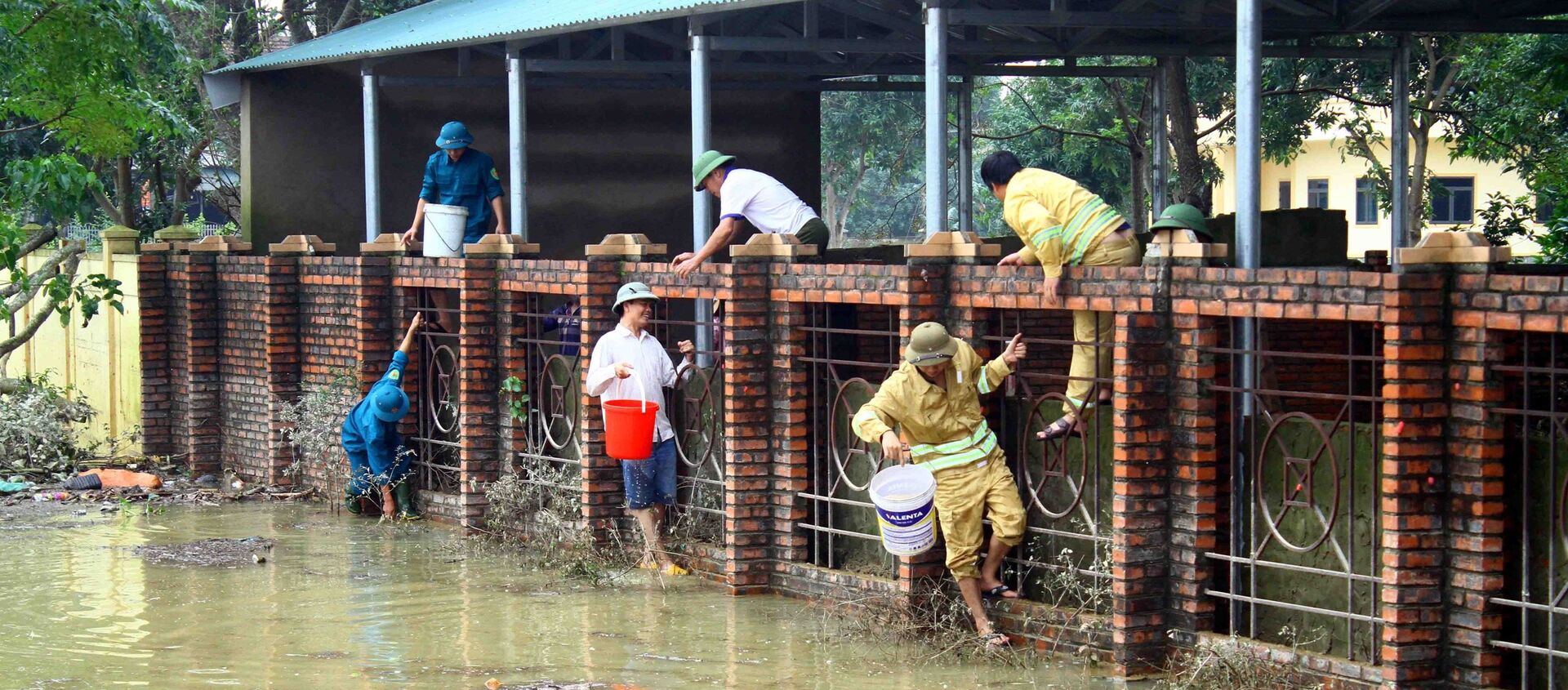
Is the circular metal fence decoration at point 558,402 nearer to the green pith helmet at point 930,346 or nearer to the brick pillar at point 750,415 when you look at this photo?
the brick pillar at point 750,415

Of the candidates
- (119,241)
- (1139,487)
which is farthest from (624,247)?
(119,241)

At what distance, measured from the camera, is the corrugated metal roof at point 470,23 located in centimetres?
1179

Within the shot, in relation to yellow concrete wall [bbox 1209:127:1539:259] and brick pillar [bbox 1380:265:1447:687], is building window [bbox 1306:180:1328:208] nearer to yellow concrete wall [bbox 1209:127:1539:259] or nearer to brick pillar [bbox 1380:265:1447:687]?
yellow concrete wall [bbox 1209:127:1539:259]

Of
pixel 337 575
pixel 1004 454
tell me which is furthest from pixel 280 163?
pixel 1004 454

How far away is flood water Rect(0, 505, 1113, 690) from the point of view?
24.9 ft

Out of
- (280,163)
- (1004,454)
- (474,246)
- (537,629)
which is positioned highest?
(280,163)

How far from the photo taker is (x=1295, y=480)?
7.03 m

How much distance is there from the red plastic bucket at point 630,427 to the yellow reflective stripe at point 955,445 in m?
2.07

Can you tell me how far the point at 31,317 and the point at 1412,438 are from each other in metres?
16.4

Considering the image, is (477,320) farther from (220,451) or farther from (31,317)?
(31,317)

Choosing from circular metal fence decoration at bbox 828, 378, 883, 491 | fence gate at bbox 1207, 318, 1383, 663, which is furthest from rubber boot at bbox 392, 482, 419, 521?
fence gate at bbox 1207, 318, 1383, 663

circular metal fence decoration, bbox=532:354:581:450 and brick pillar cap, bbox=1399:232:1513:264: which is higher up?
brick pillar cap, bbox=1399:232:1513:264

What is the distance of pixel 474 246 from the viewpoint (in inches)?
444

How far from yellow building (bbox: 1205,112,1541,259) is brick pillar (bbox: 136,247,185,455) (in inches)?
1016
